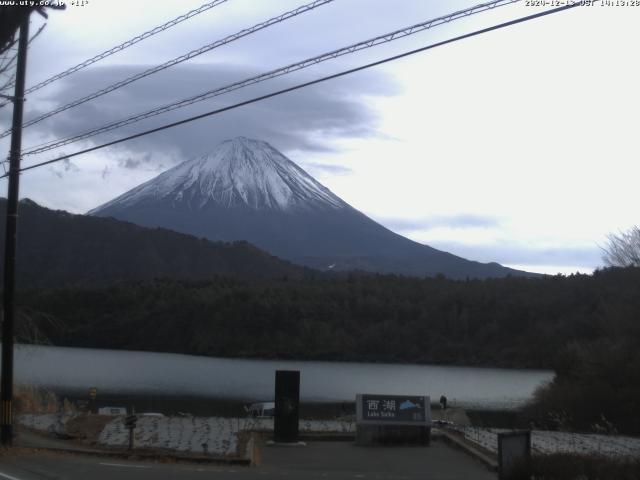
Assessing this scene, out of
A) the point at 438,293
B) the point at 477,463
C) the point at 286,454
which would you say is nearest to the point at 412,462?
the point at 477,463

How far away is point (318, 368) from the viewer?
298ft

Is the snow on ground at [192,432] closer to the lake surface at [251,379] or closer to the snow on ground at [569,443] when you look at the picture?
the snow on ground at [569,443]

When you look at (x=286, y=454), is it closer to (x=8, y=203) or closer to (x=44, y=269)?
(x=8, y=203)

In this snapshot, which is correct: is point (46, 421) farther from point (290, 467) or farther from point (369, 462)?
point (369, 462)

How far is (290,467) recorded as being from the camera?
55.4 feet

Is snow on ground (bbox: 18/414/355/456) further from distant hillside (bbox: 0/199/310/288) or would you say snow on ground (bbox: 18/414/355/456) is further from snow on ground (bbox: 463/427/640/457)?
distant hillside (bbox: 0/199/310/288)

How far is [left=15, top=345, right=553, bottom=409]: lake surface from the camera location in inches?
2261

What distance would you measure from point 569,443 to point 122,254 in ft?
574

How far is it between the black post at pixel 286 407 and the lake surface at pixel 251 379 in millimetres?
33434

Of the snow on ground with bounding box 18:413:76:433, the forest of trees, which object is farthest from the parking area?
the forest of trees

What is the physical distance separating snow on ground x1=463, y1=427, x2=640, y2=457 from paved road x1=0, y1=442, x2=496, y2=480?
140 cm

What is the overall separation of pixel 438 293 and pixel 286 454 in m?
108

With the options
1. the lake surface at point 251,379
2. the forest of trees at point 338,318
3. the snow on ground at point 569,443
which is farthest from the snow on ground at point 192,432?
the forest of trees at point 338,318

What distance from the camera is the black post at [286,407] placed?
1934 centimetres
